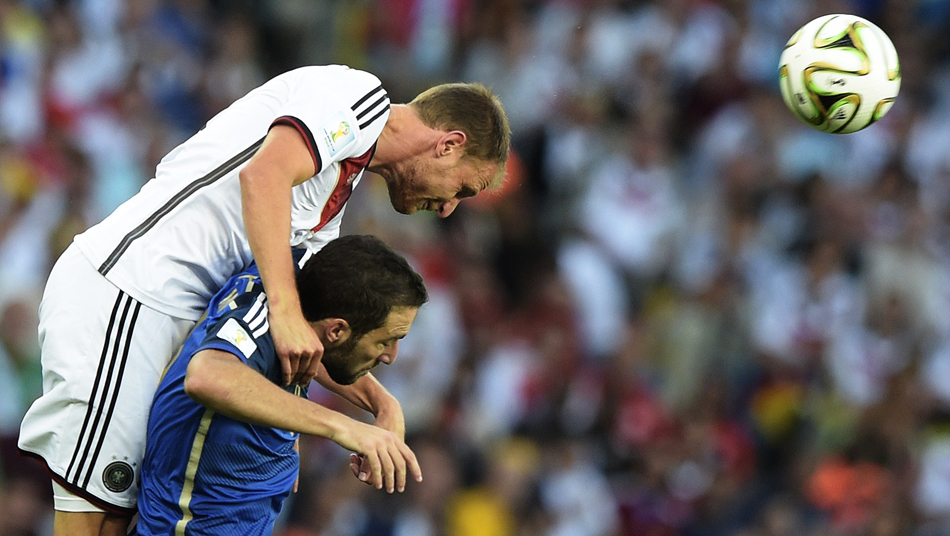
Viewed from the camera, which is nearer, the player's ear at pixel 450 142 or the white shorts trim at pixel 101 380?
the white shorts trim at pixel 101 380

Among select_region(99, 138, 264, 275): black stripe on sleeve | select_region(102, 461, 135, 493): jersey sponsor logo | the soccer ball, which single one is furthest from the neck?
the soccer ball

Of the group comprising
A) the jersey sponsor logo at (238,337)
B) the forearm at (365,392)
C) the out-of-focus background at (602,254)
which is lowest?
the jersey sponsor logo at (238,337)

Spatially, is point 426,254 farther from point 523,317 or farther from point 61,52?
point 61,52

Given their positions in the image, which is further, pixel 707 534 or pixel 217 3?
pixel 217 3

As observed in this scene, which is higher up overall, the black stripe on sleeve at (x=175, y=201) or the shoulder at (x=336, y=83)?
the shoulder at (x=336, y=83)

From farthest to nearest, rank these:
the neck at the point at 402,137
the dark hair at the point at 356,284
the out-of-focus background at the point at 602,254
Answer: the out-of-focus background at the point at 602,254 → the neck at the point at 402,137 → the dark hair at the point at 356,284

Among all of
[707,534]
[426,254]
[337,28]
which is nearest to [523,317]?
[426,254]

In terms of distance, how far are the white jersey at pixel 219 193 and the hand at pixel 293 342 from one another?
1.57 feet

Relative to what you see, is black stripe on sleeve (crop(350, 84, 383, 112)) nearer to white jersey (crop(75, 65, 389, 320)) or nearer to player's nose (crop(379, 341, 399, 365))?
white jersey (crop(75, 65, 389, 320))

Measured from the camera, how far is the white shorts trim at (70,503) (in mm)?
3754

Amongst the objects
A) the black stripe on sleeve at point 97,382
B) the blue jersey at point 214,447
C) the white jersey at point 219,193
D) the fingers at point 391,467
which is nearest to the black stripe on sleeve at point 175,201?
the white jersey at point 219,193

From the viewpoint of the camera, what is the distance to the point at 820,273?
9.29 meters

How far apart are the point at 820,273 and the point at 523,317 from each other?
230 centimetres

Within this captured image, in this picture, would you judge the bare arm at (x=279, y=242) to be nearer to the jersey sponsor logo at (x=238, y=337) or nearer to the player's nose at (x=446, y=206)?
the jersey sponsor logo at (x=238, y=337)
